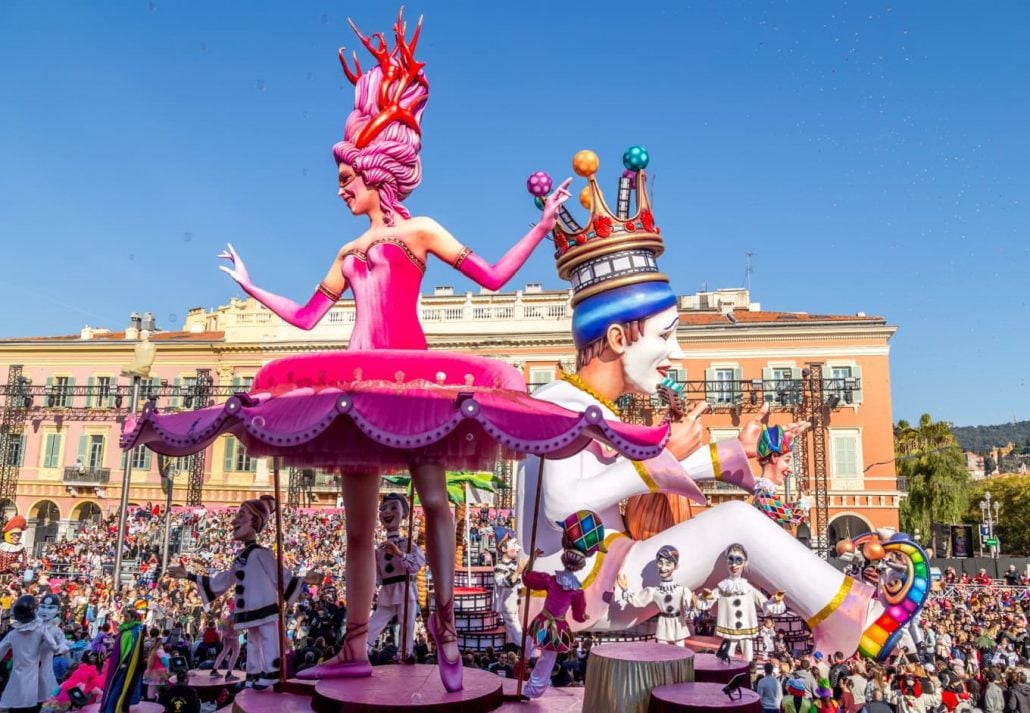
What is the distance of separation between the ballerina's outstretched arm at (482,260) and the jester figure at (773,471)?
586 centimetres

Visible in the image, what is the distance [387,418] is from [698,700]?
208 cm

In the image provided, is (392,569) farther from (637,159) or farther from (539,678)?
(637,159)

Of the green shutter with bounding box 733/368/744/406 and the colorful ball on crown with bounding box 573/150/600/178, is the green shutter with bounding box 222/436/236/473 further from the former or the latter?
the colorful ball on crown with bounding box 573/150/600/178

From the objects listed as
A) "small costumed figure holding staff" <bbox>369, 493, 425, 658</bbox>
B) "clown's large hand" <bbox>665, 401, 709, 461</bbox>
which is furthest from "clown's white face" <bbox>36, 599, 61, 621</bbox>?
"clown's large hand" <bbox>665, 401, 709, 461</bbox>

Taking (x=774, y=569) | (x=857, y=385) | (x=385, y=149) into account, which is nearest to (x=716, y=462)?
(x=774, y=569)

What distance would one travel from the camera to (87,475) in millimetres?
37062

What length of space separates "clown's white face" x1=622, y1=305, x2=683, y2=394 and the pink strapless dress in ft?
12.3

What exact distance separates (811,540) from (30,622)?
27.9m

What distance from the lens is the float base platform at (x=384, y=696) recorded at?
12.2 feet

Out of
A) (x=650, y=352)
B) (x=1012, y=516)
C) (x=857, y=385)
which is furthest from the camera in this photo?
(x=1012, y=516)

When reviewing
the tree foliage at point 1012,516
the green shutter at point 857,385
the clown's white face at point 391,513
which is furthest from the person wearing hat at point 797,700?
the tree foliage at point 1012,516

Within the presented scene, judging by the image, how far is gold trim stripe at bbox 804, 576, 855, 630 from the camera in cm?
727

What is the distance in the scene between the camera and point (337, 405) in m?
3.51

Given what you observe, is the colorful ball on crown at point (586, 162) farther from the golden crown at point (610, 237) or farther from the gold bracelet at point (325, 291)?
the gold bracelet at point (325, 291)
